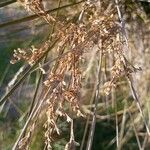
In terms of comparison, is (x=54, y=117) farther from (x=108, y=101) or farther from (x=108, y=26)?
(x=108, y=101)

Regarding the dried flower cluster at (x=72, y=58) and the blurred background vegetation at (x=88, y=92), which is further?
the blurred background vegetation at (x=88, y=92)

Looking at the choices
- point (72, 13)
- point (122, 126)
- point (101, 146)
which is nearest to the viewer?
point (72, 13)

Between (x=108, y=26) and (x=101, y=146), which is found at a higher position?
(x=108, y=26)

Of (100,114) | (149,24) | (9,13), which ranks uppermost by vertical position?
(9,13)

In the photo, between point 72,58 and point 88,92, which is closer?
point 72,58

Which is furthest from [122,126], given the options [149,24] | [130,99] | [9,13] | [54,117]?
[54,117]

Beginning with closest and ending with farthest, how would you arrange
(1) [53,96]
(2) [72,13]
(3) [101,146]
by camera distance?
(1) [53,96], (2) [72,13], (3) [101,146]

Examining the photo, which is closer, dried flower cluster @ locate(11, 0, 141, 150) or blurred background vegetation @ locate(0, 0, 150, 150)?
dried flower cluster @ locate(11, 0, 141, 150)

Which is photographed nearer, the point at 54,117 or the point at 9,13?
the point at 54,117
